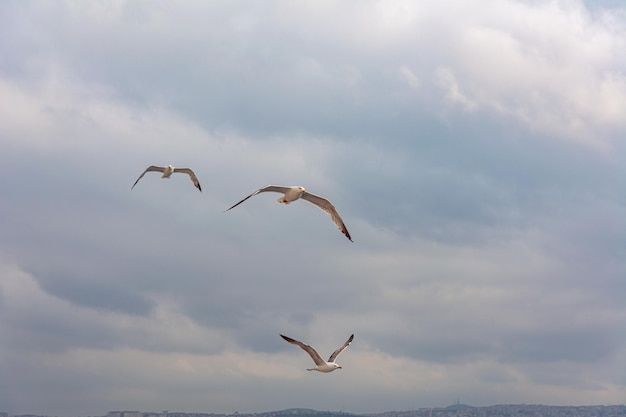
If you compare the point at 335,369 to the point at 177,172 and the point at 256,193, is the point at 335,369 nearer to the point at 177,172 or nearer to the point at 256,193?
the point at 256,193

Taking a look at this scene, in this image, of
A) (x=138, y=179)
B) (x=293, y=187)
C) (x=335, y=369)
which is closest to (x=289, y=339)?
(x=335, y=369)

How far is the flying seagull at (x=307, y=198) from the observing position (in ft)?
266

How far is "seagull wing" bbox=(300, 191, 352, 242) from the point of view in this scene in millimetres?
84312

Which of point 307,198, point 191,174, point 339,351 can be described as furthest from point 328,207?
point 191,174

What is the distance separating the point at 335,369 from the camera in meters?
90.8

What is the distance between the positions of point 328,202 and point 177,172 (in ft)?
121

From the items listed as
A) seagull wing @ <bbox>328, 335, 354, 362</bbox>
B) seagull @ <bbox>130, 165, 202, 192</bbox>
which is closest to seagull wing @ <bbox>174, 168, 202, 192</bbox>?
seagull @ <bbox>130, 165, 202, 192</bbox>

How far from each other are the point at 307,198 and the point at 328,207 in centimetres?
257

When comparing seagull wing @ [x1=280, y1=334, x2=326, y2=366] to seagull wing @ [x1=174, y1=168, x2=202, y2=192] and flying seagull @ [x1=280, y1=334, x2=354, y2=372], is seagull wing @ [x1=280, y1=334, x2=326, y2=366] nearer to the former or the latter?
flying seagull @ [x1=280, y1=334, x2=354, y2=372]

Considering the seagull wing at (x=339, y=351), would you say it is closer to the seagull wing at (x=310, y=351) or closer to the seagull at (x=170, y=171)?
the seagull wing at (x=310, y=351)

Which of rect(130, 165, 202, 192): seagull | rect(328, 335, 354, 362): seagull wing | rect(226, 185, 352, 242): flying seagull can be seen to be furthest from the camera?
rect(130, 165, 202, 192): seagull

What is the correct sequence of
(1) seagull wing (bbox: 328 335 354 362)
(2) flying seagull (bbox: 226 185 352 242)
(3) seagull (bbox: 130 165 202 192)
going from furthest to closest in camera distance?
(3) seagull (bbox: 130 165 202 192) → (1) seagull wing (bbox: 328 335 354 362) → (2) flying seagull (bbox: 226 185 352 242)

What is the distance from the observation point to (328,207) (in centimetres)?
8575

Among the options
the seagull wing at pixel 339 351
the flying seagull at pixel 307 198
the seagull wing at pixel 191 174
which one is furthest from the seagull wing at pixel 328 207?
the seagull wing at pixel 191 174
